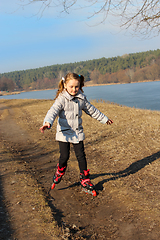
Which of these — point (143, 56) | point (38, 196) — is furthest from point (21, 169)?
point (143, 56)

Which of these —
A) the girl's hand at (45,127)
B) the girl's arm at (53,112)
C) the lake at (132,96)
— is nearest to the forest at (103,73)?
the lake at (132,96)

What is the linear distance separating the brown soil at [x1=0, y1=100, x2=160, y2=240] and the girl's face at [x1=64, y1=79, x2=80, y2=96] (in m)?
1.85

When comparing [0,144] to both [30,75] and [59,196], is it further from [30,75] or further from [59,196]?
[30,75]

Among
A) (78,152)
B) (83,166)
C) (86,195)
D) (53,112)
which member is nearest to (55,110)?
(53,112)

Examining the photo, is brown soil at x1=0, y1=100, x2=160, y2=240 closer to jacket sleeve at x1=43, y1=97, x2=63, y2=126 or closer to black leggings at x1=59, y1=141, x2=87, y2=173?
black leggings at x1=59, y1=141, x2=87, y2=173

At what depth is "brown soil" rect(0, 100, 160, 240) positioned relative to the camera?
8.70 ft

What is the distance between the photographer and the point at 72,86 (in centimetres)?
363

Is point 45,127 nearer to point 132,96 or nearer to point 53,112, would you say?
point 53,112

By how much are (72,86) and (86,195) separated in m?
1.97

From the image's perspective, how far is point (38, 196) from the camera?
11.7ft

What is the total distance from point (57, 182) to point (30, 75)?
Answer: 513ft

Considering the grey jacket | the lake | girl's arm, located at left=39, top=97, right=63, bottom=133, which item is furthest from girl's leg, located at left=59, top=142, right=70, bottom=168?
the lake

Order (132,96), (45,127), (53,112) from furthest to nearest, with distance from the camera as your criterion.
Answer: (132,96), (53,112), (45,127)

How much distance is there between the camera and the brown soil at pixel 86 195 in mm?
2652
